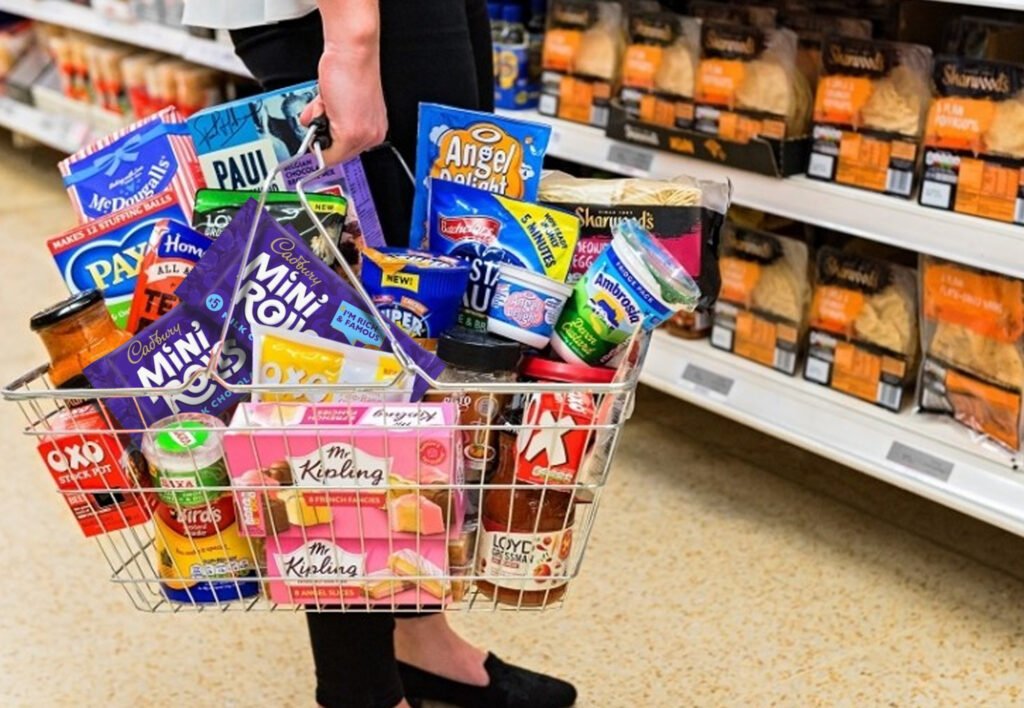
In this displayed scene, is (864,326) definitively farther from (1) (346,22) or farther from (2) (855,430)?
(1) (346,22)

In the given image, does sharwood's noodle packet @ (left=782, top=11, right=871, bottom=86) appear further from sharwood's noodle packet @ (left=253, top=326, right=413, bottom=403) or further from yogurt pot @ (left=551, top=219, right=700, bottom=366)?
sharwood's noodle packet @ (left=253, top=326, right=413, bottom=403)

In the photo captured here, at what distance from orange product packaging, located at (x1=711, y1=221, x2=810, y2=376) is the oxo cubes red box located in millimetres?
1315

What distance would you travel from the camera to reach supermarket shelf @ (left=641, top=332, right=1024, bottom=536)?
1707mm

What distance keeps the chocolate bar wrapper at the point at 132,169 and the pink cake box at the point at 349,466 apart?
337 millimetres

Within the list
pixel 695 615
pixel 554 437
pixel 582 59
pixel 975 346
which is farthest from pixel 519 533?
pixel 582 59

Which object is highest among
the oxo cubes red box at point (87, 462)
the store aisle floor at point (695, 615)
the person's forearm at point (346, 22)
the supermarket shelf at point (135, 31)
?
the person's forearm at point (346, 22)

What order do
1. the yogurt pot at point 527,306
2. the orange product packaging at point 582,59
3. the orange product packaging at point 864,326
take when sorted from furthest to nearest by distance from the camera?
the orange product packaging at point 582,59 < the orange product packaging at point 864,326 < the yogurt pot at point 527,306

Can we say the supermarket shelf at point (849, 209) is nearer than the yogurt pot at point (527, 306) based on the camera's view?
No

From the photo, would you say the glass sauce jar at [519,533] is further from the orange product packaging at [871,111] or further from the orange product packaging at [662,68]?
the orange product packaging at [662,68]

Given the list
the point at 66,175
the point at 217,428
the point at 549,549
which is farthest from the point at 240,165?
the point at 549,549

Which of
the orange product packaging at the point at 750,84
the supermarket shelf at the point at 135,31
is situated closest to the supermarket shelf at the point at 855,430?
the orange product packaging at the point at 750,84

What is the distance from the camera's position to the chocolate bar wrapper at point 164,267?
1.03 m

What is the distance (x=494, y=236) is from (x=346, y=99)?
7.3 inches

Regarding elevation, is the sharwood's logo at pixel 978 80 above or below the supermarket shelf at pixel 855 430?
above
